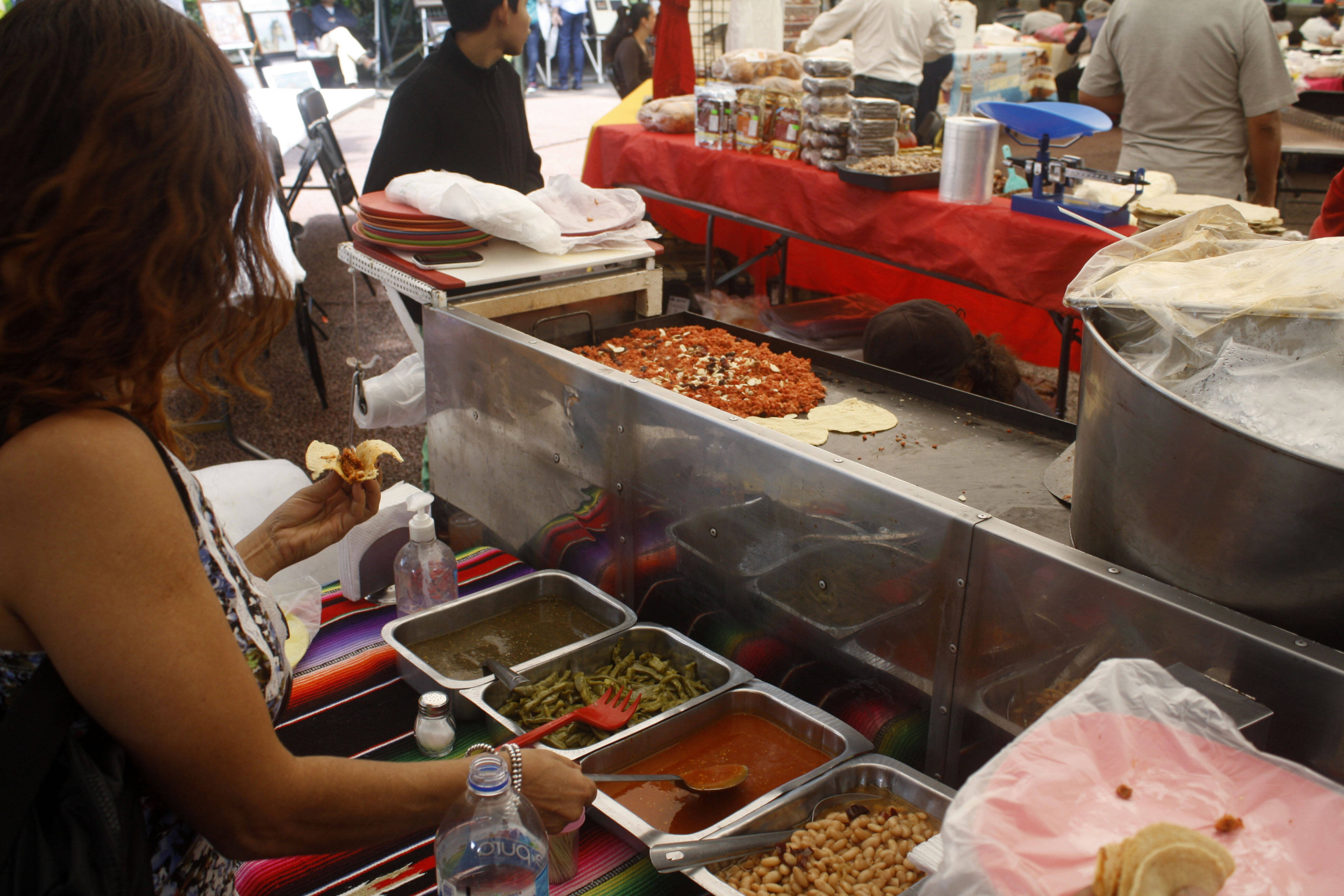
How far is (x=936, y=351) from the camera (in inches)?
92.1

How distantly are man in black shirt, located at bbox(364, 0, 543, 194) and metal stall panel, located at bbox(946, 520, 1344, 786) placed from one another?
2472 millimetres

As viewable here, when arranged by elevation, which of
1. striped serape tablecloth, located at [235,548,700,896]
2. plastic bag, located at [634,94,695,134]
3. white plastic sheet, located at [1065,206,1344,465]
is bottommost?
striped serape tablecloth, located at [235,548,700,896]

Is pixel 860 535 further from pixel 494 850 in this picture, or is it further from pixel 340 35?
pixel 340 35

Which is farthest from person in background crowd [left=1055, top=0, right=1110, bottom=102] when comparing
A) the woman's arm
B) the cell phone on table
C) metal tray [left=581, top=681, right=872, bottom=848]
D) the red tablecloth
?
the woman's arm

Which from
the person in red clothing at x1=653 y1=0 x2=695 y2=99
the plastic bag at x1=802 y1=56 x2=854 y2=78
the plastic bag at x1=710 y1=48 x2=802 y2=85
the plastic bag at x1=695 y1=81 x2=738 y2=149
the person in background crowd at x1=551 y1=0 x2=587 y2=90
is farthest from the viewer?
the person in background crowd at x1=551 y1=0 x2=587 y2=90

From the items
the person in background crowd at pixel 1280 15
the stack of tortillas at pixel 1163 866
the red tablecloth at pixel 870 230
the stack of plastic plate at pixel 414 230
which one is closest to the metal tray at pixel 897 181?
the red tablecloth at pixel 870 230

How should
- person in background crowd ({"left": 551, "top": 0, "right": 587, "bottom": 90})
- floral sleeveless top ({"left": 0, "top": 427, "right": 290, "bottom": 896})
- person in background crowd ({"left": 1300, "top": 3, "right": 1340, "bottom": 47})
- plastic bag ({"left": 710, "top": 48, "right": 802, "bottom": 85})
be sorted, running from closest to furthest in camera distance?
1. floral sleeveless top ({"left": 0, "top": 427, "right": 290, "bottom": 896})
2. plastic bag ({"left": 710, "top": 48, "right": 802, "bottom": 85})
3. person in background crowd ({"left": 1300, "top": 3, "right": 1340, "bottom": 47})
4. person in background crowd ({"left": 551, "top": 0, "right": 587, "bottom": 90})

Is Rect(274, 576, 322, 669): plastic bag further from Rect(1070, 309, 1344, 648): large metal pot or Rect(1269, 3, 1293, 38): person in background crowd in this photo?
Rect(1269, 3, 1293, 38): person in background crowd

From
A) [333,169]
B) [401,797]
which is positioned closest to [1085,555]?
[401,797]

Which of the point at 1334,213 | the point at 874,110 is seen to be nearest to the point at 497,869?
the point at 1334,213

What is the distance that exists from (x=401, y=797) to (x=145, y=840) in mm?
222

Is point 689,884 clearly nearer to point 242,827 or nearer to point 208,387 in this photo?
point 242,827

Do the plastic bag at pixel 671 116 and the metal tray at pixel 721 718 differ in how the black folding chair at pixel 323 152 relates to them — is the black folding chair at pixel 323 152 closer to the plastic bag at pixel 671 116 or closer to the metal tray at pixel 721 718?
the plastic bag at pixel 671 116

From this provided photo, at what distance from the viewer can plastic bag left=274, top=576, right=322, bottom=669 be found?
171cm
